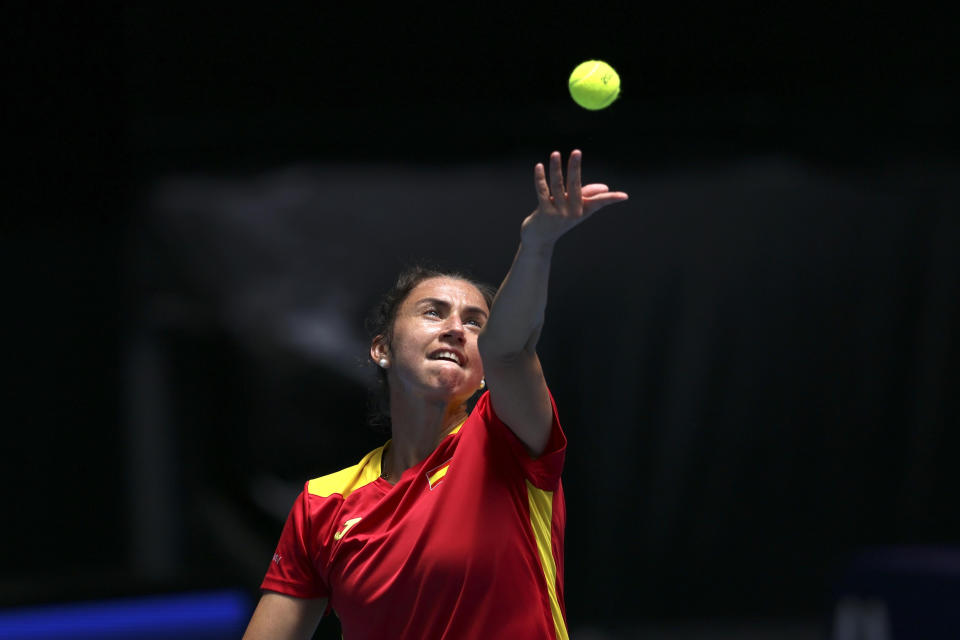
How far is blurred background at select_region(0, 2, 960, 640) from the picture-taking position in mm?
3787

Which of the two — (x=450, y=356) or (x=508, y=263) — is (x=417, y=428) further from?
(x=508, y=263)

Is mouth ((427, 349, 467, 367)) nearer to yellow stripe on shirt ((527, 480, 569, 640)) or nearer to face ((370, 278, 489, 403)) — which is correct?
face ((370, 278, 489, 403))

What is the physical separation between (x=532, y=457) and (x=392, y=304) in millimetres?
536

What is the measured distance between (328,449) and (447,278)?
180 cm

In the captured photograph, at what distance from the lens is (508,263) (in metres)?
3.92

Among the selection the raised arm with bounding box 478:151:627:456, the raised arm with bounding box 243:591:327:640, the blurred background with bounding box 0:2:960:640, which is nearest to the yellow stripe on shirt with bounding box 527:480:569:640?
the raised arm with bounding box 478:151:627:456

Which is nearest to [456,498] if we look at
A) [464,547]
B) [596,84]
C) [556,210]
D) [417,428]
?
[464,547]

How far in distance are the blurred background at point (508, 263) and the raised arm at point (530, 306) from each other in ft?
6.83

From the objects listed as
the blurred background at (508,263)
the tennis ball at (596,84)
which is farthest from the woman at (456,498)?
the blurred background at (508,263)

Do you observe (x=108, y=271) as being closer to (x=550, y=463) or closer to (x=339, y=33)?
(x=339, y=33)

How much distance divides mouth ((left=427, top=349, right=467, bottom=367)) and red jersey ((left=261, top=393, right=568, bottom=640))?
13 cm

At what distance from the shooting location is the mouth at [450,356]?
1947mm

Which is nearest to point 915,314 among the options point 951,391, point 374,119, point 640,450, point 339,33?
point 951,391

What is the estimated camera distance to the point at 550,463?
176cm
